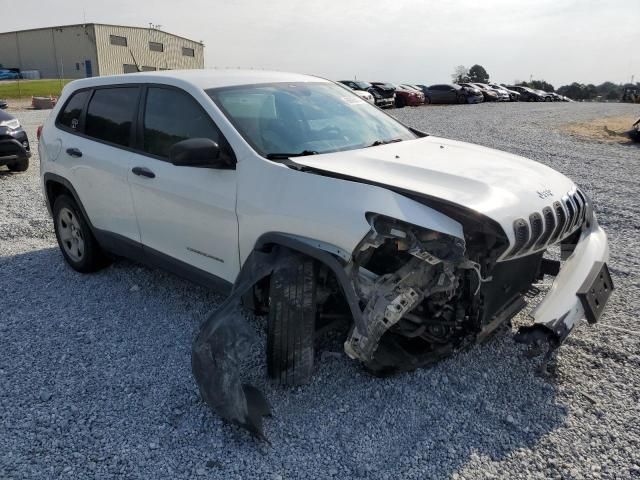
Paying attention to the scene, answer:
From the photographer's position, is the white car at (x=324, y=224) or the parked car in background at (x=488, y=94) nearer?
the white car at (x=324, y=224)

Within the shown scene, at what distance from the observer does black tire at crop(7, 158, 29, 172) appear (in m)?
9.79

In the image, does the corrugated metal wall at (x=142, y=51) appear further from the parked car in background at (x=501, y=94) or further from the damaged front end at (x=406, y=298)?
the damaged front end at (x=406, y=298)

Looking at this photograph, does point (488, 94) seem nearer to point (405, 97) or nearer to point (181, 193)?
point (405, 97)

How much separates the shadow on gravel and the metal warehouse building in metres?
65.0

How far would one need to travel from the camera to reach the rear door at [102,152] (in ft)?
14.0

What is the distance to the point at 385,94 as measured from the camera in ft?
95.7

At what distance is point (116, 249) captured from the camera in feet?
15.1

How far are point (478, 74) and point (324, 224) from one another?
8536 cm

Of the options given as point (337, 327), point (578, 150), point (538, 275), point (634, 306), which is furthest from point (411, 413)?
point (578, 150)

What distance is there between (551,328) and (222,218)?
6.63 feet

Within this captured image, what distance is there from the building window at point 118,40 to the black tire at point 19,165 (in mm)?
64179

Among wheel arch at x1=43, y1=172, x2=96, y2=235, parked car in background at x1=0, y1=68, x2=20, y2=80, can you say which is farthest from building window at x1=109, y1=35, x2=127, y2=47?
wheel arch at x1=43, y1=172, x2=96, y2=235

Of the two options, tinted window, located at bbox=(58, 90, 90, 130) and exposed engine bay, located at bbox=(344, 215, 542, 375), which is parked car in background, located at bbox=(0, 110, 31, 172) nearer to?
tinted window, located at bbox=(58, 90, 90, 130)

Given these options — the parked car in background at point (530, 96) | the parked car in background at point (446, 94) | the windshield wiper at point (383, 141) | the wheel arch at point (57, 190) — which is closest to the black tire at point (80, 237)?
the wheel arch at point (57, 190)
